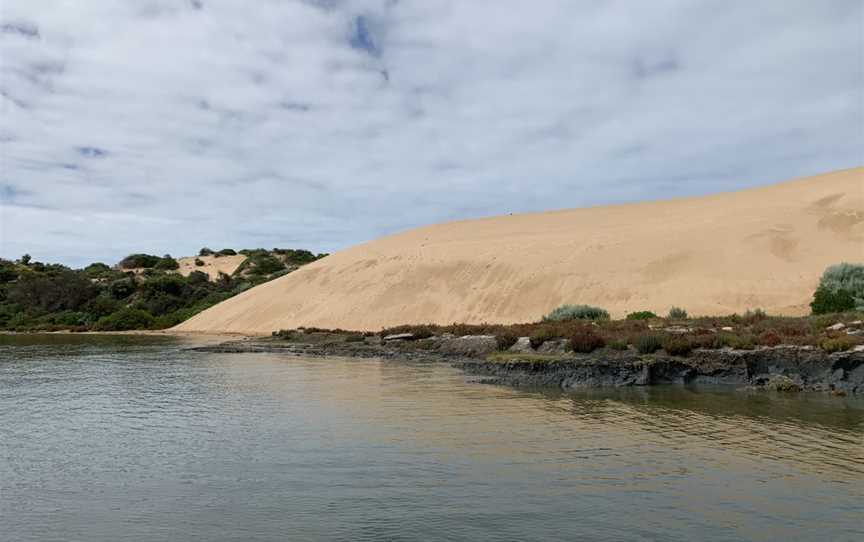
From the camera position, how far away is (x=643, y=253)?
44.3 m

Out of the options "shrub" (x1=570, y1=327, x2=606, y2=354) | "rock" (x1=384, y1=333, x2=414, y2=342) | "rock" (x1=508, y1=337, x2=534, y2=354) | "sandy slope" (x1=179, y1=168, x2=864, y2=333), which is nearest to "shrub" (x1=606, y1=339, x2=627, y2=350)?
"shrub" (x1=570, y1=327, x2=606, y2=354)

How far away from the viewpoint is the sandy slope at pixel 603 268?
37.5 metres

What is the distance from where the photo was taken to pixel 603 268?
43188 millimetres

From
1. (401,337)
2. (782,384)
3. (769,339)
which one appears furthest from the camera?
(401,337)

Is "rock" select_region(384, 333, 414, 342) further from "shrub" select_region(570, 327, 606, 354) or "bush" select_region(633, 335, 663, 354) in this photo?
"bush" select_region(633, 335, 663, 354)

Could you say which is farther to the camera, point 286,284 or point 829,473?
point 286,284

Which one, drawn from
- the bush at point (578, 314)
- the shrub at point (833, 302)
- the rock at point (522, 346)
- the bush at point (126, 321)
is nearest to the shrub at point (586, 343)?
the rock at point (522, 346)

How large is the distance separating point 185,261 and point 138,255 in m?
6.94

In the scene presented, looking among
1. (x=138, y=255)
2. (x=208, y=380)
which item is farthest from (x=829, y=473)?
(x=138, y=255)

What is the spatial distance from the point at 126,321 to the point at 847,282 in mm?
Result: 54975

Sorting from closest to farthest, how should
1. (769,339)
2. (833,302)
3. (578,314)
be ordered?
(769,339) < (833,302) < (578,314)

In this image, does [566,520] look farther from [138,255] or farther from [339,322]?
[138,255]

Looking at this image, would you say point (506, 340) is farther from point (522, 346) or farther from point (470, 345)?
point (470, 345)

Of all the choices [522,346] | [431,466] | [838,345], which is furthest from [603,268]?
[431,466]
